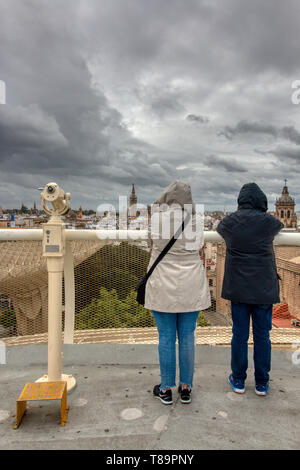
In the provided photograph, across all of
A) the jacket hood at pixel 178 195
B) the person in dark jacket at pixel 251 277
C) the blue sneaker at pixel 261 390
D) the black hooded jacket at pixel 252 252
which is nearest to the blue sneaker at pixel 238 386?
the person in dark jacket at pixel 251 277

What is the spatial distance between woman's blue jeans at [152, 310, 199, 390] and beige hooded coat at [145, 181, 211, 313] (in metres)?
0.12

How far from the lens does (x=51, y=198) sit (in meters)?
2.48

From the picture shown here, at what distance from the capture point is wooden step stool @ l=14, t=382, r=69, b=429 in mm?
2162

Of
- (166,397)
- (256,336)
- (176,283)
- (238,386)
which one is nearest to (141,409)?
(166,397)

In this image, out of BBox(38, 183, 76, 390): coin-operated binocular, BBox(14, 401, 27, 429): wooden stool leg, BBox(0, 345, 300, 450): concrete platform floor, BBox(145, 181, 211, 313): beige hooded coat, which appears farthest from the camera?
BBox(38, 183, 76, 390): coin-operated binocular

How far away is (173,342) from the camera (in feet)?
8.00

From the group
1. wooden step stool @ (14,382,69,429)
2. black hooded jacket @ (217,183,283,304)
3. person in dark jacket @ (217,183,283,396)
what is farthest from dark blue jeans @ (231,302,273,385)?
wooden step stool @ (14,382,69,429)

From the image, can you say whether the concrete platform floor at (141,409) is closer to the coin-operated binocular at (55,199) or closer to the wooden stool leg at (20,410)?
the wooden stool leg at (20,410)

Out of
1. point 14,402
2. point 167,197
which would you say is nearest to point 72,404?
point 14,402

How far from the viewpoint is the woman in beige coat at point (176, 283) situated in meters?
2.33

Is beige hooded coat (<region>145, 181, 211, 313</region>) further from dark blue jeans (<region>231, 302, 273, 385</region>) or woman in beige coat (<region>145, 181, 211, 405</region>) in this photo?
dark blue jeans (<region>231, 302, 273, 385</region>)

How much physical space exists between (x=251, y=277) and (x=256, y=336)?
1.69 feet

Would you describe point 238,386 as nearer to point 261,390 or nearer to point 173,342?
point 261,390
